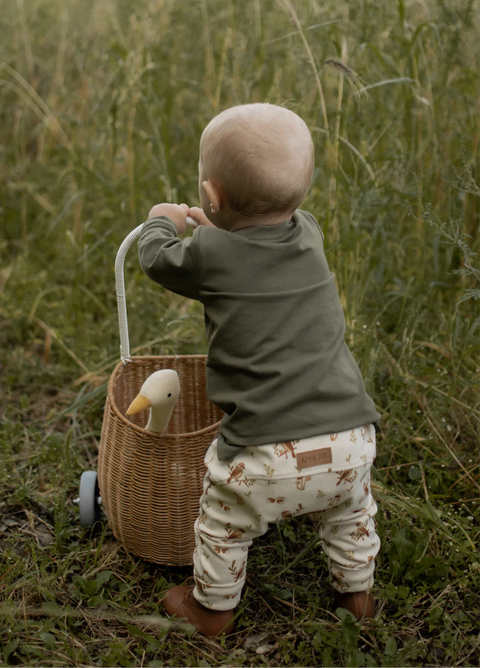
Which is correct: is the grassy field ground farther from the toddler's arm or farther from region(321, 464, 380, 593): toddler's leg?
the toddler's arm

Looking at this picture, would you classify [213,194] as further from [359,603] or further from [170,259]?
[359,603]

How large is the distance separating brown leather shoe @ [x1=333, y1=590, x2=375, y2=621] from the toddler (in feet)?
0.98

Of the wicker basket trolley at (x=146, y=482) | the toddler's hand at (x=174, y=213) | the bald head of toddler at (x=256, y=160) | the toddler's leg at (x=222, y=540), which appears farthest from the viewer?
the wicker basket trolley at (x=146, y=482)

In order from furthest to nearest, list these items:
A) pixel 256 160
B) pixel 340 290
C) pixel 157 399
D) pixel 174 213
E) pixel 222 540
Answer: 1. pixel 340 290
2. pixel 157 399
3. pixel 174 213
4. pixel 222 540
5. pixel 256 160

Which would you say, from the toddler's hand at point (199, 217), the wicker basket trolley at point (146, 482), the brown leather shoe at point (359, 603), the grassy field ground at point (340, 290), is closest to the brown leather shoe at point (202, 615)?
the grassy field ground at point (340, 290)

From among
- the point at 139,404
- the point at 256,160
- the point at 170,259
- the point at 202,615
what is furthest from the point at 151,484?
the point at 256,160

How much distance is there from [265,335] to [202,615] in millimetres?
760

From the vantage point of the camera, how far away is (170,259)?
1.45 m

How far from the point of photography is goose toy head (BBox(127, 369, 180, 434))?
5.74ft

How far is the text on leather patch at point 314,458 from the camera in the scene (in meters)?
1.44

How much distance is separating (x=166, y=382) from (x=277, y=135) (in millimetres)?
747

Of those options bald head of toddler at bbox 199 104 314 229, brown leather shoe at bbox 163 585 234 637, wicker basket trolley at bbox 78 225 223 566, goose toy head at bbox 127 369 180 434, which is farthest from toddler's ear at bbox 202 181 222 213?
brown leather shoe at bbox 163 585 234 637

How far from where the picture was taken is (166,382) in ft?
5.87

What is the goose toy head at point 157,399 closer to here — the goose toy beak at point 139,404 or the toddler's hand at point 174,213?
the goose toy beak at point 139,404
